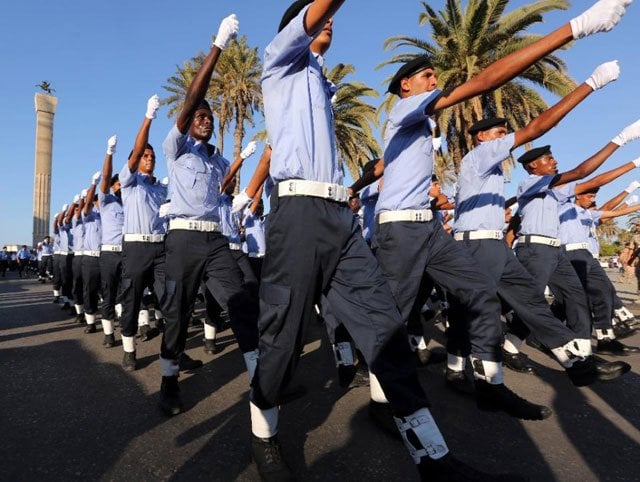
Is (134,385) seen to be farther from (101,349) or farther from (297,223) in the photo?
(297,223)

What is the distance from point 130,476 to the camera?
2.21 m

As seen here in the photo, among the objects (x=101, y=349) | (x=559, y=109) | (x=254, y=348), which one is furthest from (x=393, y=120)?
(x=101, y=349)

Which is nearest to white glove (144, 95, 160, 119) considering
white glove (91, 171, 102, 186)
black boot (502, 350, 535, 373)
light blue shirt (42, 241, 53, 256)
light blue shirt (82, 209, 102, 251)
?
white glove (91, 171, 102, 186)

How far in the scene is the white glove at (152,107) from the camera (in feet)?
13.1

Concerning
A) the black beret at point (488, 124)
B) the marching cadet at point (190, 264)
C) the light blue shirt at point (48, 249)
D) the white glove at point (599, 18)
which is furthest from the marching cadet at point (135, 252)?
the light blue shirt at point (48, 249)

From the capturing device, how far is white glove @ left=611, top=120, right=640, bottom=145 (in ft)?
13.8

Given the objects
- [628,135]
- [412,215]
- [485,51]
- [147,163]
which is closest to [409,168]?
[412,215]

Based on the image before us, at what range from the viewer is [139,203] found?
4.87 metres

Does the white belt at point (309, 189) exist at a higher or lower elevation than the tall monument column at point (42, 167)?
lower

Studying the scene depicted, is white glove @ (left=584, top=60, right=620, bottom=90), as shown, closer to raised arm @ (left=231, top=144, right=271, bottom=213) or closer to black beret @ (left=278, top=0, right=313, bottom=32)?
black beret @ (left=278, top=0, right=313, bottom=32)

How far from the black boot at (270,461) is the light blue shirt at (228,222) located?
171 inches

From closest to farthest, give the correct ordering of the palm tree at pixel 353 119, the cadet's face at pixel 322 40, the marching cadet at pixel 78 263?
the cadet's face at pixel 322 40 < the marching cadet at pixel 78 263 < the palm tree at pixel 353 119

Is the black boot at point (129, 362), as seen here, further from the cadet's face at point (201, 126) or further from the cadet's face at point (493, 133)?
the cadet's face at point (493, 133)

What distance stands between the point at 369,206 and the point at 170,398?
3730mm
